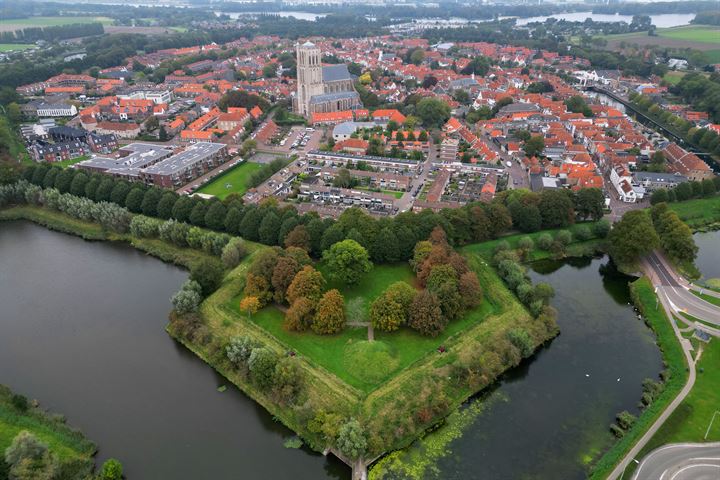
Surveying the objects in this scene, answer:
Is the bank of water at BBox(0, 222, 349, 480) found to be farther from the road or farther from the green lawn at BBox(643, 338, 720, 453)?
the green lawn at BBox(643, 338, 720, 453)

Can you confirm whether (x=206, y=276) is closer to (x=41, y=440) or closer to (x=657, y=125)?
(x=41, y=440)

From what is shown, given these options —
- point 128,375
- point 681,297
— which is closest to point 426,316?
point 128,375

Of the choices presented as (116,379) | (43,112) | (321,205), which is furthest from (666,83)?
(43,112)

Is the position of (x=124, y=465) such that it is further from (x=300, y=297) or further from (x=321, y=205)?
(x=321, y=205)

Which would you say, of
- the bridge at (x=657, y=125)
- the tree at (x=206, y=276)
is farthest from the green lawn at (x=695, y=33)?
the tree at (x=206, y=276)

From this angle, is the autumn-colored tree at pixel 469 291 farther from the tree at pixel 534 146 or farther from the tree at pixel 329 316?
the tree at pixel 534 146
